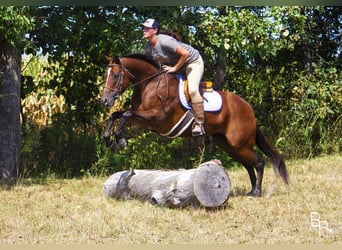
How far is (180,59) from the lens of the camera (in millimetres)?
6766

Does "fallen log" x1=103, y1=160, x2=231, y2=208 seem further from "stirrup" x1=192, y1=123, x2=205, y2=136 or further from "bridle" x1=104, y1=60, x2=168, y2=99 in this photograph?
"bridle" x1=104, y1=60, x2=168, y2=99

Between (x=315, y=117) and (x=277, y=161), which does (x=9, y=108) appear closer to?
(x=277, y=161)

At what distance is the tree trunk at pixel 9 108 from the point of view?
28.4 feet

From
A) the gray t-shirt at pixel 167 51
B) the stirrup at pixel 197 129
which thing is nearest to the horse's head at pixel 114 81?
the gray t-shirt at pixel 167 51

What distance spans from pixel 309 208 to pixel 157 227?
165 cm

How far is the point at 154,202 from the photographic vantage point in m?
6.55

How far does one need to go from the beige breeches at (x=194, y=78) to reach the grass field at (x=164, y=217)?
1.19 metres

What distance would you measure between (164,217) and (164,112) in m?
1.30

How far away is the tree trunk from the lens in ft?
28.4

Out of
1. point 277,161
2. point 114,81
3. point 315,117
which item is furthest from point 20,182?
point 315,117

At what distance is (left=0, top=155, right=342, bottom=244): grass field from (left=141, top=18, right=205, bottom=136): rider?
3.47ft

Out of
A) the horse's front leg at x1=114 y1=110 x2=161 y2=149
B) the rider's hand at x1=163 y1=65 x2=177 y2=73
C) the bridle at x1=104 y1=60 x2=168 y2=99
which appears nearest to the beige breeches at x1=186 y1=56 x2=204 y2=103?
the rider's hand at x1=163 y1=65 x2=177 y2=73

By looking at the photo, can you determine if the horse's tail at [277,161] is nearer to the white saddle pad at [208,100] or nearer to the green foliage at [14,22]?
the white saddle pad at [208,100]

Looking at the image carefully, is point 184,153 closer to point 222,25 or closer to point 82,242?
point 222,25
